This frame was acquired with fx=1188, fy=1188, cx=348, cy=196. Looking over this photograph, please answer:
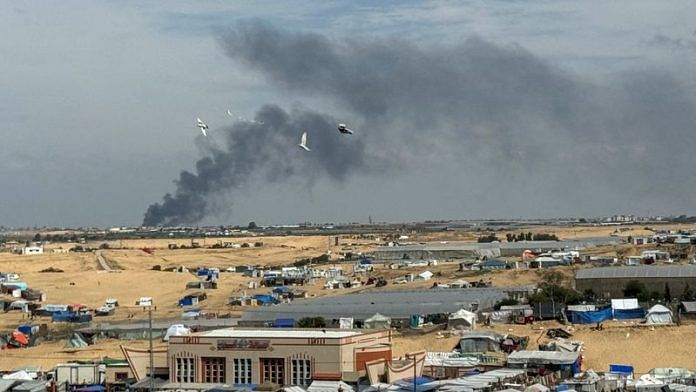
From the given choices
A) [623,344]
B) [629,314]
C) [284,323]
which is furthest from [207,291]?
[623,344]

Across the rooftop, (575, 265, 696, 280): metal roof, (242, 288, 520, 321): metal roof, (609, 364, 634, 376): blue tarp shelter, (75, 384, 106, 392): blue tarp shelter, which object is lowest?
(609, 364, 634, 376): blue tarp shelter

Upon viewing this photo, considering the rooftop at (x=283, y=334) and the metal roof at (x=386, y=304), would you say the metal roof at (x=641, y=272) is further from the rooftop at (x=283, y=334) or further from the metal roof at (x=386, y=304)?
the rooftop at (x=283, y=334)

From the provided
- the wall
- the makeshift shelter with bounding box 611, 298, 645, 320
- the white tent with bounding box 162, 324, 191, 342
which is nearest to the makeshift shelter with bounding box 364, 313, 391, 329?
the white tent with bounding box 162, 324, 191, 342

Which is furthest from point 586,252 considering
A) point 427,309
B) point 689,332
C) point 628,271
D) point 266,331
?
point 266,331

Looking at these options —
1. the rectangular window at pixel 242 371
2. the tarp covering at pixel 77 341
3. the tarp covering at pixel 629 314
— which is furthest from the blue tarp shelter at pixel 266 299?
the rectangular window at pixel 242 371

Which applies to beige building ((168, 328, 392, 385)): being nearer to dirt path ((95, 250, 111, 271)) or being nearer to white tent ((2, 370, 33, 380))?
white tent ((2, 370, 33, 380))

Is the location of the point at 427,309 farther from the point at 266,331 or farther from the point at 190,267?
the point at 190,267

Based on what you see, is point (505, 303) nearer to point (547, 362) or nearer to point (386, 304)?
point (386, 304)
